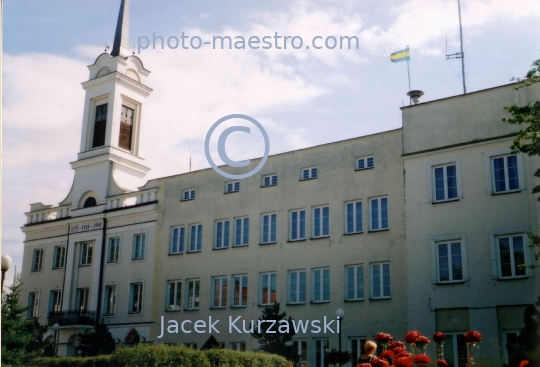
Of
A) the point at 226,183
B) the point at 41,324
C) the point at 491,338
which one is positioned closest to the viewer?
the point at 491,338

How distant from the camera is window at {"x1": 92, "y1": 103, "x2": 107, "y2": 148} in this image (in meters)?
40.3

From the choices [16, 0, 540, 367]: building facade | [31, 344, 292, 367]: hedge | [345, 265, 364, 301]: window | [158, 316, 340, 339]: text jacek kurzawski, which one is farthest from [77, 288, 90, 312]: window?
[345, 265, 364, 301]: window

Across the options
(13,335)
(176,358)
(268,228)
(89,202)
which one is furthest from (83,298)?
(176,358)

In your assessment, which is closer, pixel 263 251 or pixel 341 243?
pixel 341 243

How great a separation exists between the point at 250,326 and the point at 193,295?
4.23 metres

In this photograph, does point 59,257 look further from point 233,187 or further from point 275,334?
point 275,334

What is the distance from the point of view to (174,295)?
33656mm

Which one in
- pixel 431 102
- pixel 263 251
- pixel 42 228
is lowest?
pixel 263 251

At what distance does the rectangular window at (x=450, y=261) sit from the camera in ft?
80.4

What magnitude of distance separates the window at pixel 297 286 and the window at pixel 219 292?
3825mm

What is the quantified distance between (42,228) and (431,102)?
26.5 m

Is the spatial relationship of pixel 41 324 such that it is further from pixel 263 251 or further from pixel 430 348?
pixel 430 348

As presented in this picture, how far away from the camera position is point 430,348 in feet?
79.9

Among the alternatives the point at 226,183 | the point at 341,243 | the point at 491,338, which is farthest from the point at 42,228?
the point at 491,338
